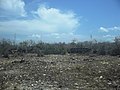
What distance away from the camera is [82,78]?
13.1 metres

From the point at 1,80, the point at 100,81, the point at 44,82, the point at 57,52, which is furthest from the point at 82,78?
the point at 57,52

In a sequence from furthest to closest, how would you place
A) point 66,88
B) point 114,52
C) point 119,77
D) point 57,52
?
point 57,52 < point 114,52 < point 119,77 < point 66,88

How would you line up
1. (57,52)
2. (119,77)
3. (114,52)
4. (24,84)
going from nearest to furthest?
(24,84)
(119,77)
(114,52)
(57,52)

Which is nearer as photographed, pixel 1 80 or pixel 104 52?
pixel 1 80

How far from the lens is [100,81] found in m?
12.1

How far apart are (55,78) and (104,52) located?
73.1 feet

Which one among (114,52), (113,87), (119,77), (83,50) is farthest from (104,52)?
(113,87)

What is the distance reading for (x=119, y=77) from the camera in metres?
12.9

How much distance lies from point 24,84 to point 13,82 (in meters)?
0.88

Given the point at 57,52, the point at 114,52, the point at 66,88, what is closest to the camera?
the point at 66,88

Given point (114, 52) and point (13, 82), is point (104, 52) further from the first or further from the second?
point (13, 82)

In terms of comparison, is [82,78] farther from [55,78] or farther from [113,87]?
[113,87]

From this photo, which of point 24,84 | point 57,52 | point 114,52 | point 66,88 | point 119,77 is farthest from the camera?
point 57,52

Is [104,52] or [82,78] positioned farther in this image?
[104,52]
